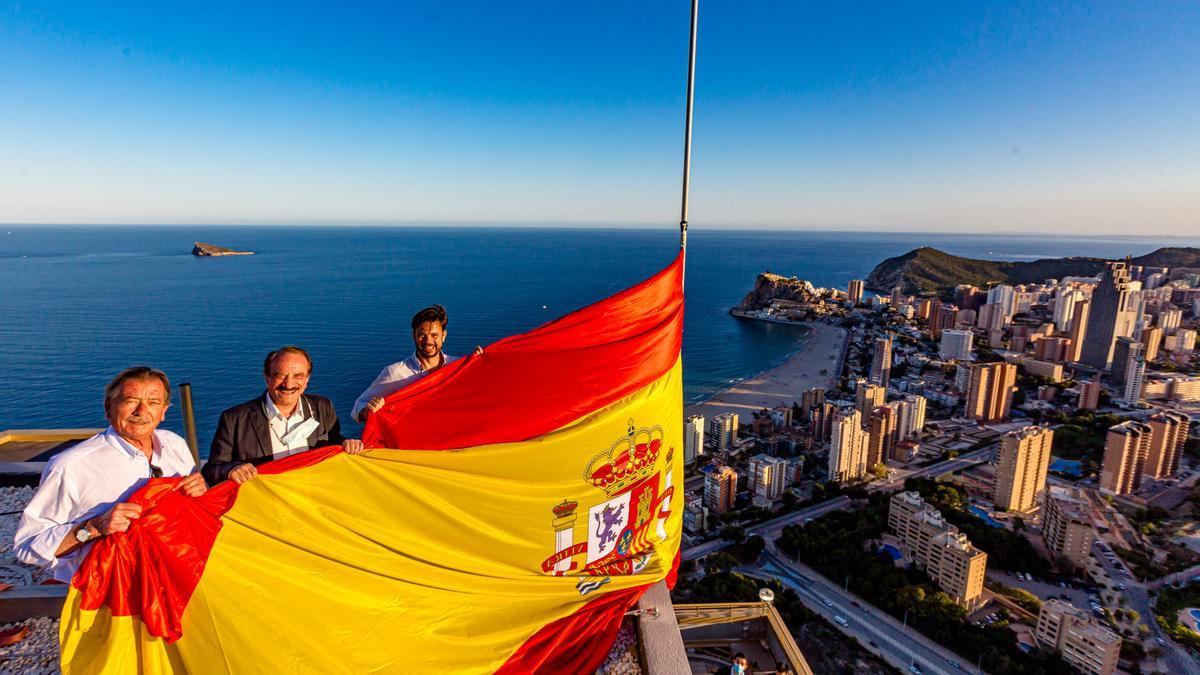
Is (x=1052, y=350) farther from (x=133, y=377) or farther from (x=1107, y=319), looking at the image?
(x=133, y=377)

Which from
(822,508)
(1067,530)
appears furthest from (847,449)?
(1067,530)

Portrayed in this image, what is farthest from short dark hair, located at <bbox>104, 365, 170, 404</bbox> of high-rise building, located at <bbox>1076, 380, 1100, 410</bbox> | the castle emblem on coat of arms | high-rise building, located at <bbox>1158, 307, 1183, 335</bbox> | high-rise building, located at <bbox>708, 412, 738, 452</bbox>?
high-rise building, located at <bbox>1158, 307, 1183, 335</bbox>

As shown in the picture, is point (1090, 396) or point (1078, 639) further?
point (1090, 396)

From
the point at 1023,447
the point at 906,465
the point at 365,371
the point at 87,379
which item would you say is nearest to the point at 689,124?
the point at 1023,447

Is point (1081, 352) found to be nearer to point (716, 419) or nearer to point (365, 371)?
point (716, 419)

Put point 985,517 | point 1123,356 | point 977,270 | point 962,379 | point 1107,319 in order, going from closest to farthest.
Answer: point 985,517, point 962,379, point 1123,356, point 1107,319, point 977,270

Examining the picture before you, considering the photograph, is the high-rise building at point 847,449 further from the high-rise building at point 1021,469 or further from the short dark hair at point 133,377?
the short dark hair at point 133,377

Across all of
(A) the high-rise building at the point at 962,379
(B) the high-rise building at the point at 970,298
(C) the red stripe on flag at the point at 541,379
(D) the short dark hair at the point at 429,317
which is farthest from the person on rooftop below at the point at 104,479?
(B) the high-rise building at the point at 970,298
